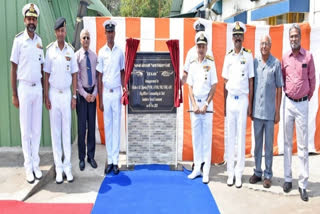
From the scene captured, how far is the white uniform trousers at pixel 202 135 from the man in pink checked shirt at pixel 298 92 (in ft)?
3.32

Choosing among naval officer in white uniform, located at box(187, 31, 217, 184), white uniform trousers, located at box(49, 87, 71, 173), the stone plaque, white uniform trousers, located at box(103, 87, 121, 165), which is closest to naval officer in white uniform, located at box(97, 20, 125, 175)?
white uniform trousers, located at box(103, 87, 121, 165)

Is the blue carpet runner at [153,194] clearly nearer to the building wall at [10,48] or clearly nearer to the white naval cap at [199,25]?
the building wall at [10,48]

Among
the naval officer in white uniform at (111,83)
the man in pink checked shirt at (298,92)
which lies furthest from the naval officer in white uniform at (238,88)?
the naval officer in white uniform at (111,83)

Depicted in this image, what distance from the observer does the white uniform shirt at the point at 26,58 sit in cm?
436

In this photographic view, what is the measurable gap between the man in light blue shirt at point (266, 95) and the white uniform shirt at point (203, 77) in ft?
1.91

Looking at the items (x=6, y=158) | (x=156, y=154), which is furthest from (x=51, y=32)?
(x=156, y=154)

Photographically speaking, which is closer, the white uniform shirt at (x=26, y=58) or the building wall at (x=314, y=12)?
the white uniform shirt at (x=26, y=58)

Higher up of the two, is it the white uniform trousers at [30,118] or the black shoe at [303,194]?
the white uniform trousers at [30,118]

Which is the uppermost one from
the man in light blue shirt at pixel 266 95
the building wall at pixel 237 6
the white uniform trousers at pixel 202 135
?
the building wall at pixel 237 6

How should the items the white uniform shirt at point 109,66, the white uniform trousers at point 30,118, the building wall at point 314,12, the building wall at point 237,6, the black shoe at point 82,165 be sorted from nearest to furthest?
the white uniform trousers at point 30,118 < the white uniform shirt at point 109,66 < the black shoe at point 82,165 < the building wall at point 314,12 < the building wall at point 237,6

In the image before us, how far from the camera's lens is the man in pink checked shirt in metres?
4.31

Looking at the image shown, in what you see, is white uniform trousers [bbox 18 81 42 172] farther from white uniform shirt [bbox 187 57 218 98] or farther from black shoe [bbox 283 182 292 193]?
black shoe [bbox 283 182 292 193]

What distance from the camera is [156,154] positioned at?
217 inches

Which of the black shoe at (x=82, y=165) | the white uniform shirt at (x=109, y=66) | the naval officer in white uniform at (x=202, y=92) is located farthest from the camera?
the black shoe at (x=82, y=165)
